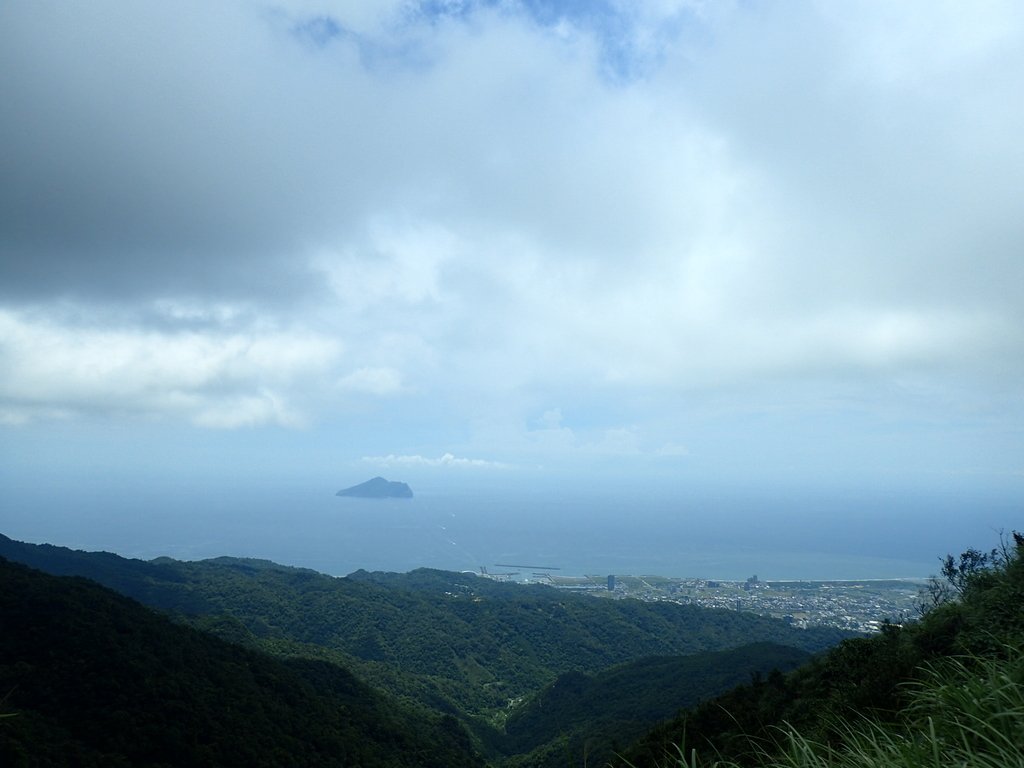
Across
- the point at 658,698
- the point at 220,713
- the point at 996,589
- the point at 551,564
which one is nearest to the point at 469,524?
the point at 551,564

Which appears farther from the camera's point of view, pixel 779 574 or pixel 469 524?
pixel 469 524

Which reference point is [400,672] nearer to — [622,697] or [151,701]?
[622,697]

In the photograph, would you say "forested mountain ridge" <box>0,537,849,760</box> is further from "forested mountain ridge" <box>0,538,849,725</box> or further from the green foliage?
the green foliage

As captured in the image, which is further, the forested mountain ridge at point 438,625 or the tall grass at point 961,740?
the forested mountain ridge at point 438,625

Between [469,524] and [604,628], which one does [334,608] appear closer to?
[604,628]

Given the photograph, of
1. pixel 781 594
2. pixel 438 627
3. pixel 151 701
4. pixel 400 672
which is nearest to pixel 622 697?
pixel 400 672

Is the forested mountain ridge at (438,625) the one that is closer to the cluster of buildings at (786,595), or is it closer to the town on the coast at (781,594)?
the town on the coast at (781,594)

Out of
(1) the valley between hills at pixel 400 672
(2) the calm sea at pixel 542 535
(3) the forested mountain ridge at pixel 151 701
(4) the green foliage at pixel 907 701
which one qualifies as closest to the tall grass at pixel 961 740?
(4) the green foliage at pixel 907 701

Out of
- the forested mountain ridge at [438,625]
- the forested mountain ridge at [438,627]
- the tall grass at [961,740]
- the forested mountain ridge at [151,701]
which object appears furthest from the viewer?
the forested mountain ridge at [438,625]
